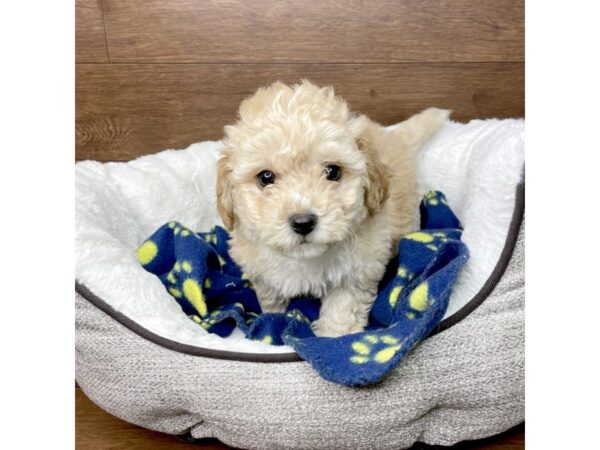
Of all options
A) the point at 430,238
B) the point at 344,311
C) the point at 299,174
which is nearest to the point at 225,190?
the point at 299,174

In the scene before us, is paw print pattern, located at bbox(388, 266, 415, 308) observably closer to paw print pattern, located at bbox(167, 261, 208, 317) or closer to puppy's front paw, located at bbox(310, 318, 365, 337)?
puppy's front paw, located at bbox(310, 318, 365, 337)

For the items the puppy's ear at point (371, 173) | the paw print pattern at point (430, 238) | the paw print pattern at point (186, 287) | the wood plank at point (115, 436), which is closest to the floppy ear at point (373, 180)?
the puppy's ear at point (371, 173)

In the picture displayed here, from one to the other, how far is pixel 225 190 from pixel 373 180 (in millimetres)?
436

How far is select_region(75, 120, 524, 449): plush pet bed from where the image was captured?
4.81ft

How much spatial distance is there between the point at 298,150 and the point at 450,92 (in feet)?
4.65

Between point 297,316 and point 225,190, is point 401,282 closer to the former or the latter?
point 297,316

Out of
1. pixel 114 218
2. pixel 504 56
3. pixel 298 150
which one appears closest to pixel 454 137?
pixel 504 56

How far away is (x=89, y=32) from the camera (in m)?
2.60

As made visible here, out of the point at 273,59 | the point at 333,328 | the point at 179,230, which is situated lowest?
the point at 333,328

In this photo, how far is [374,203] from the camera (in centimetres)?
170

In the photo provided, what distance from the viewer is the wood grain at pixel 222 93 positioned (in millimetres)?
2652

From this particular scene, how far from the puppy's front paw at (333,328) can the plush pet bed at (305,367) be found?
34cm

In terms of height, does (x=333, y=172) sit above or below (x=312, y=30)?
below

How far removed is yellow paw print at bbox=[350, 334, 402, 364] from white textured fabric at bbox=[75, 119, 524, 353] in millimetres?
207
